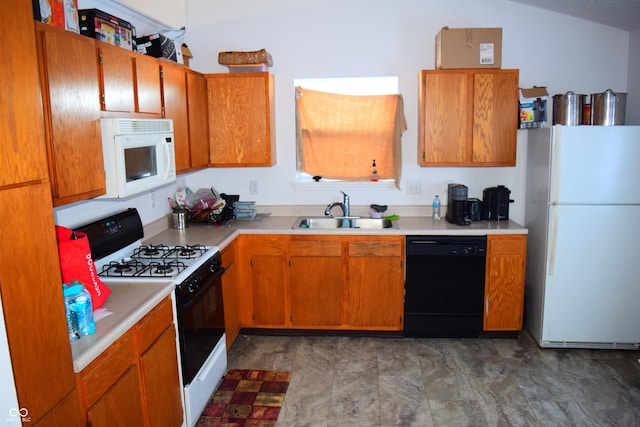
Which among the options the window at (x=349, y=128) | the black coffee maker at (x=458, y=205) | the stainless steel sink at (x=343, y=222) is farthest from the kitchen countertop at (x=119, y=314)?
the black coffee maker at (x=458, y=205)

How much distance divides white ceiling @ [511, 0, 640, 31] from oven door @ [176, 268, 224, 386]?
304 centimetres

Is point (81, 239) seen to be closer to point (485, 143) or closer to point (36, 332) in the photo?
point (36, 332)

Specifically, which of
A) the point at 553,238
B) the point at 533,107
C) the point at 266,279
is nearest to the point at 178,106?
the point at 266,279

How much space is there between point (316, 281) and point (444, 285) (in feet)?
3.10

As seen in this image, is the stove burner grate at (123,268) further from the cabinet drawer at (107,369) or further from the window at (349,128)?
the window at (349,128)

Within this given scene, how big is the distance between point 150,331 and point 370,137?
2.59 meters

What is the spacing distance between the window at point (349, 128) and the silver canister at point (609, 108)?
1379mm

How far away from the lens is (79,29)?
7.84ft

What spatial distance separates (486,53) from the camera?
12.2ft

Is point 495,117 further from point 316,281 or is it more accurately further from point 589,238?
point 316,281

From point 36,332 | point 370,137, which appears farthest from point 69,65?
point 370,137

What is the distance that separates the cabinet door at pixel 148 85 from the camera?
2771 millimetres

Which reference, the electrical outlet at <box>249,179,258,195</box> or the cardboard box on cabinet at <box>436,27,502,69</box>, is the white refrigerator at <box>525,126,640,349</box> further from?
the electrical outlet at <box>249,179,258,195</box>

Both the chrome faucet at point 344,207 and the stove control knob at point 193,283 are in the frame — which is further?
the chrome faucet at point 344,207
